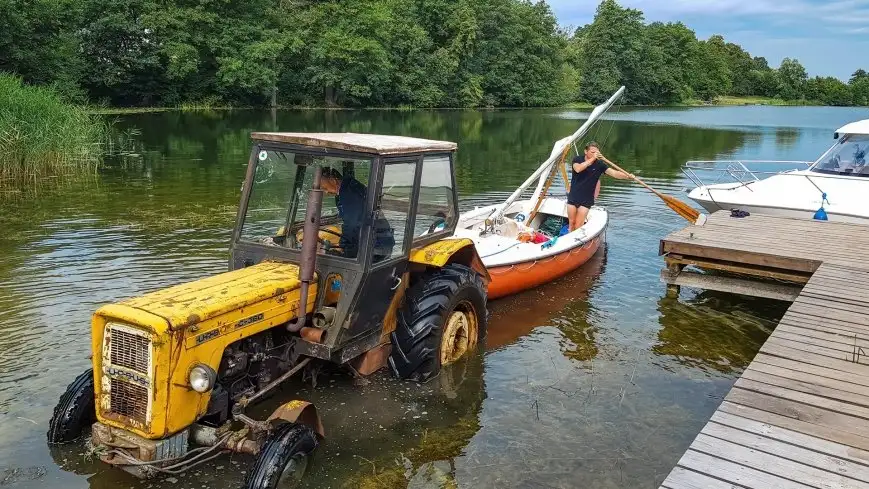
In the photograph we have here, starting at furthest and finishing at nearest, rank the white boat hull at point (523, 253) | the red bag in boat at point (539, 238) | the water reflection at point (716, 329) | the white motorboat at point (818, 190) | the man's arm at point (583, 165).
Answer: the white motorboat at point (818, 190), the man's arm at point (583, 165), the red bag in boat at point (539, 238), the white boat hull at point (523, 253), the water reflection at point (716, 329)

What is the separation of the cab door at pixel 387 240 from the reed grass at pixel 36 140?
12.4m

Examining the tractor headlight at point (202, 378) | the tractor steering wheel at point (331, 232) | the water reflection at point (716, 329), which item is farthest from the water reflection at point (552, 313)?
the tractor headlight at point (202, 378)

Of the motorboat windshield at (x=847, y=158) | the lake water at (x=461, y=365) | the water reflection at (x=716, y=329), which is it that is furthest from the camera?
the motorboat windshield at (x=847, y=158)

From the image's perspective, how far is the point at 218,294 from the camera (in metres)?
4.25

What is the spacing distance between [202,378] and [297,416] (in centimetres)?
63

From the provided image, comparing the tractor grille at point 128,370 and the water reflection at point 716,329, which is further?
the water reflection at point 716,329

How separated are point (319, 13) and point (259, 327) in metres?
48.1

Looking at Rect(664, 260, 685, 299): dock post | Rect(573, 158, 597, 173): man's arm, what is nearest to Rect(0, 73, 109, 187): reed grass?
Rect(573, 158, 597, 173): man's arm

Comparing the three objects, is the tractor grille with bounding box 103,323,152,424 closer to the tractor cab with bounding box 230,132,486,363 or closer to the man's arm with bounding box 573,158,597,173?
the tractor cab with bounding box 230,132,486,363

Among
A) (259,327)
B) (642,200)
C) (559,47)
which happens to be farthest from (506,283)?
(559,47)

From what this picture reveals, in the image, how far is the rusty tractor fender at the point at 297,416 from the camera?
4.16 meters

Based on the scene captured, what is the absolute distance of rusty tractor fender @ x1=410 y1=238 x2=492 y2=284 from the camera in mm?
5496

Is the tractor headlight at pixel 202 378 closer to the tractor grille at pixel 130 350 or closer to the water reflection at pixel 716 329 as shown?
the tractor grille at pixel 130 350

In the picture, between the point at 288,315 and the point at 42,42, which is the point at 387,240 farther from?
the point at 42,42
